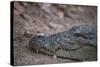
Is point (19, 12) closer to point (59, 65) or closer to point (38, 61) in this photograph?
point (38, 61)

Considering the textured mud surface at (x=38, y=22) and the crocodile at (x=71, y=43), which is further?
the crocodile at (x=71, y=43)

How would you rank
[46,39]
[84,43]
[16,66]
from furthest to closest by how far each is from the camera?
[84,43]
[46,39]
[16,66]

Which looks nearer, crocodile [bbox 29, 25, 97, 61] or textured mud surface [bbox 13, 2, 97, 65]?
textured mud surface [bbox 13, 2, 97, 65]
